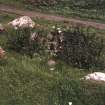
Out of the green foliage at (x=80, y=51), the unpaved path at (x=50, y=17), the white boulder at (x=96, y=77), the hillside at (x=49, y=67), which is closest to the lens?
the hillside at (x=49, y=67)

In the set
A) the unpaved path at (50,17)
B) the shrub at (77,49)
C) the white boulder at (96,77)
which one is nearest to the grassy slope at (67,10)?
the unpaved path at (50,17)

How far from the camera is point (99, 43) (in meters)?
20.0

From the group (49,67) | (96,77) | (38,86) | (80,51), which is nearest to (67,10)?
(80,51)

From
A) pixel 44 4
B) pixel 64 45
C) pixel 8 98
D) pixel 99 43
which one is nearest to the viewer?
pixel 8 98

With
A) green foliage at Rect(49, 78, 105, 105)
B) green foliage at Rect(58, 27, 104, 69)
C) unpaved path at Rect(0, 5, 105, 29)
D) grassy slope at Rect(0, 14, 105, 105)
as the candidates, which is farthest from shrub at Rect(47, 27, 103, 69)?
unpaved path at Rect(0, 5, 105, 29)

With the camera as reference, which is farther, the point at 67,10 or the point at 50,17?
the point at 67,10

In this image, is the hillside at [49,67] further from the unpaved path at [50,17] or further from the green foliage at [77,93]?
the unpaved path at [50,17]

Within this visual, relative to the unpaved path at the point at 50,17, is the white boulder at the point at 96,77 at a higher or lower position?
higher

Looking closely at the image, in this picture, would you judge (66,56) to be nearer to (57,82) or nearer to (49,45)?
(49,45)

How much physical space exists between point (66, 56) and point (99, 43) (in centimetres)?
294

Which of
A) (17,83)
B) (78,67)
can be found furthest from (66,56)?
(17,83)

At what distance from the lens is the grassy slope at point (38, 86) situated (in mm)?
13836

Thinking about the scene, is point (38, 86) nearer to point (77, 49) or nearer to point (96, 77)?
point (96, 77)

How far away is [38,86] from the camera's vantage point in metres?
14.6
